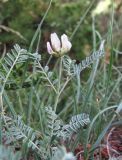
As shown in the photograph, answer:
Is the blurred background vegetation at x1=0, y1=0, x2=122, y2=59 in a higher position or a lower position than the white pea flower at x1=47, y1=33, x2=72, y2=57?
higher

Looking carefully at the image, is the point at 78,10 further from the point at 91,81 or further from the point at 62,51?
the point at 62,51

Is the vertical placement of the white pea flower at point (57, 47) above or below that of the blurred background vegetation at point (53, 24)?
below

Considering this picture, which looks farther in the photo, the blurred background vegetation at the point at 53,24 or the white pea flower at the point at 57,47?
the blurred background vegetation at the point at 53,24

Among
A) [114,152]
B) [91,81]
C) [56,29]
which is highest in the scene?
[56,29]

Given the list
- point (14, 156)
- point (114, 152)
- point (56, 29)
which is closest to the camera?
point (14, 156)

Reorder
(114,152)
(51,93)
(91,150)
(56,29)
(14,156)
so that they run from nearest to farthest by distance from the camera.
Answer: (14,156) → (91,150) → (114,152) → (51,93) → (56,29)

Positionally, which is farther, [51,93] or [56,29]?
[56,29]

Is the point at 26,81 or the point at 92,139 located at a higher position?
the point at 26,81

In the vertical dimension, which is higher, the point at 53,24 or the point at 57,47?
the point at 53,24

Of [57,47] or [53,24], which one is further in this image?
[53,24]

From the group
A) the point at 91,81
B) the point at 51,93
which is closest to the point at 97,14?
A: the point at 51,93

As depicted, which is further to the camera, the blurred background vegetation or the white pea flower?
the blurred background vegetation
